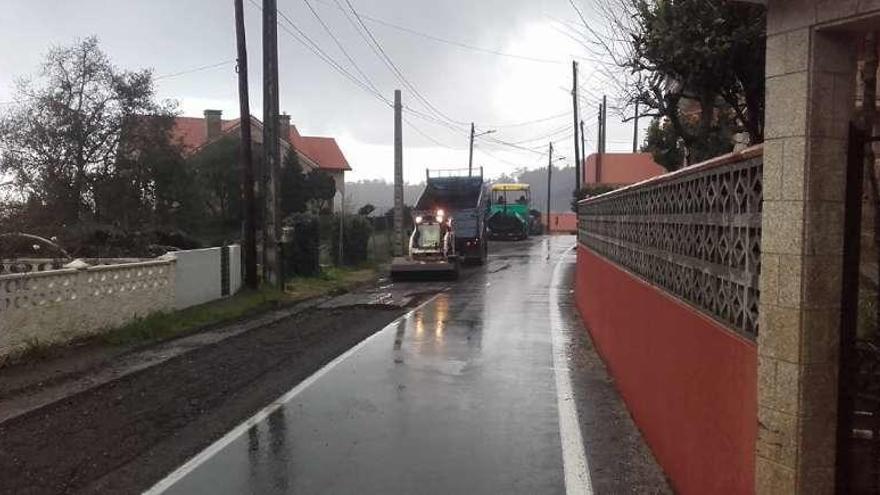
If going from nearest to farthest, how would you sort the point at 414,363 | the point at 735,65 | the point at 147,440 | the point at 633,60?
the point at 147,440 → the point at 735,65 → the point at 414,363 → the point at 633,60

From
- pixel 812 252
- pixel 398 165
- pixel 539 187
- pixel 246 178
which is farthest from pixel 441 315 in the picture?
pixel 539 187

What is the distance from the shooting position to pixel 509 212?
2071 inches

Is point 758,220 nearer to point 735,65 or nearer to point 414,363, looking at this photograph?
point 735,65

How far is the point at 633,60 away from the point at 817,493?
9275mm

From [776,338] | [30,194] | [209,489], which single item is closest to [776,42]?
[776,338]

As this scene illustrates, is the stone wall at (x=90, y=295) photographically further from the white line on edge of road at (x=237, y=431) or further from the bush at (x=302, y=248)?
the bush at (x=302, y=248)

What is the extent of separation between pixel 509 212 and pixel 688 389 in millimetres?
47694

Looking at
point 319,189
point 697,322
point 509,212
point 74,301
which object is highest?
point 319,189

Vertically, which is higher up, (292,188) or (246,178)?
(292,188)

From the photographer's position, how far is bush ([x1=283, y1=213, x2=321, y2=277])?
2422 centimetres

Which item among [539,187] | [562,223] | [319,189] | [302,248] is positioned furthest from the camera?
[539,187]

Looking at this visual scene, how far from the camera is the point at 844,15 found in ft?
10.7

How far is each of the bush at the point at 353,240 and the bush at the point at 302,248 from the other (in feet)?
13.4

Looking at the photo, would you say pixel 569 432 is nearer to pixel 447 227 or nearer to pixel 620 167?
pixel 447 227
